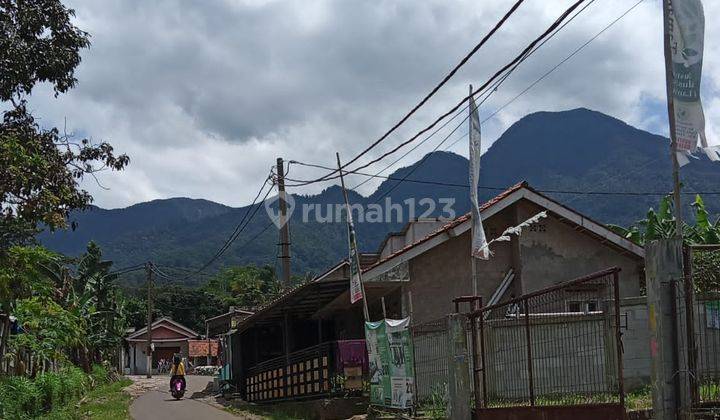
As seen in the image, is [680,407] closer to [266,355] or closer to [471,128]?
[471,128]

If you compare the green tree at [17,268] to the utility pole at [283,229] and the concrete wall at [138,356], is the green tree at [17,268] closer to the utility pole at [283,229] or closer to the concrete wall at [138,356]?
the utility pole at [283,229]

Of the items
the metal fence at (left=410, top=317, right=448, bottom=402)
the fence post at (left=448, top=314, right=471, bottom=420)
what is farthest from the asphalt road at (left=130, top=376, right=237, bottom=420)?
the fence post at (left=448, top=314, right=471, bottom=420)

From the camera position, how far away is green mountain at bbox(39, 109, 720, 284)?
94.1 meters

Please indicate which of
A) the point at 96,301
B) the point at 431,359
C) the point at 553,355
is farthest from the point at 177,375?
the point at 553,355

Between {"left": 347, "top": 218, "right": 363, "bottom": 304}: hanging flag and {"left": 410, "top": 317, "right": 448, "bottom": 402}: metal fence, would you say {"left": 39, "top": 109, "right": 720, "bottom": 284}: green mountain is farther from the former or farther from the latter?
{"left": 410, "top": 317, "right": 448, "bottom": 402}: metal fence

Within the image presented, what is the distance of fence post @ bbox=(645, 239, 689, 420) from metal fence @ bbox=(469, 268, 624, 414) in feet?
2.64

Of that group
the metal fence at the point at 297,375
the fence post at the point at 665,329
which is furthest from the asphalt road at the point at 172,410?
the fence post at the point at 665,329

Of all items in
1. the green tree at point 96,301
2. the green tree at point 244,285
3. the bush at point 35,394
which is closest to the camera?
the bush at point 35,394

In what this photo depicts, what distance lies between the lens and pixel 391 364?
13977 millimetres

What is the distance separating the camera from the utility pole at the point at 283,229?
24.1 meters

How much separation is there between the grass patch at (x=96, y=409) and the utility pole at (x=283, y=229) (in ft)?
20.5

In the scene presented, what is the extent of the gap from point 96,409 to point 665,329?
1911 centimetres

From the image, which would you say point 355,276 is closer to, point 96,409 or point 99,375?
point 96,409

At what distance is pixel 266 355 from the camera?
30422 mm
